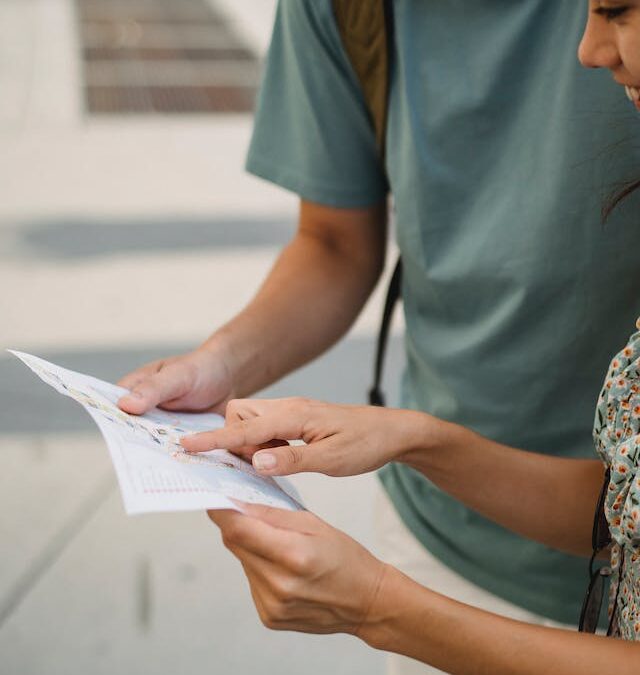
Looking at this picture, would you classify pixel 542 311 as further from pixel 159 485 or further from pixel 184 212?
pixel 184 212

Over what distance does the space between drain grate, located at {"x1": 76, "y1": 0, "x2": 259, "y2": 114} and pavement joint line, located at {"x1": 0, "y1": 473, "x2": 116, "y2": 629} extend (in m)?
3.22

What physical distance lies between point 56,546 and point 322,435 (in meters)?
1.94

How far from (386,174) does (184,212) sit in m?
3.18

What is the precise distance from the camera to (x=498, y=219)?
4.27 feet

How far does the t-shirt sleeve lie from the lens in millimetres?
1431

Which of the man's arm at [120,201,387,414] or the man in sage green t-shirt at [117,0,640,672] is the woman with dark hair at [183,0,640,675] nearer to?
the man in sage green t-shirt at [117,0,640,672]

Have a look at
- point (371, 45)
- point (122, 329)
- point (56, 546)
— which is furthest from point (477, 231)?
point (122, 329)

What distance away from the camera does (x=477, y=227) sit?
1327 mm

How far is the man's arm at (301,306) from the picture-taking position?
147 cm

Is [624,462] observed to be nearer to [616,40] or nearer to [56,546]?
[616,40]

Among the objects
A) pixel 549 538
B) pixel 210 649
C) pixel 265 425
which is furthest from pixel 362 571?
pixel 210 649

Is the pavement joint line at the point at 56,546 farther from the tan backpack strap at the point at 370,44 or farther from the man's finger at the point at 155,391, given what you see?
the tan backpack strap at the point at 370,44

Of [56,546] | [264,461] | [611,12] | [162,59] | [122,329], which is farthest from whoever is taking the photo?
[162,59]

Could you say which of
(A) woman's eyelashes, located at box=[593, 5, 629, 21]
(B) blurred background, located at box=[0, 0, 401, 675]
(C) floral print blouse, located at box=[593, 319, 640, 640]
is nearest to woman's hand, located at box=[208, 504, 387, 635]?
(C) floral print blouse, located at box=[593, 319, 640, 640]
